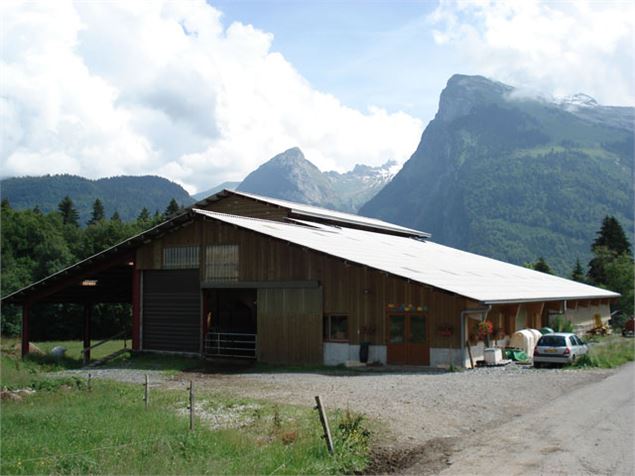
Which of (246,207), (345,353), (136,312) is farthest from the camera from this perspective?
(246,207)

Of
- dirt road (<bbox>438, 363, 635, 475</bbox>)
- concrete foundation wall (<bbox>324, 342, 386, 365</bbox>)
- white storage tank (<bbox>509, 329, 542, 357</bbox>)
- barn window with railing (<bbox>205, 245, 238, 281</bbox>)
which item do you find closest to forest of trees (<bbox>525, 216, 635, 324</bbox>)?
A: white storage tank (<bbox>509, 329, 542, 357</bbox>)

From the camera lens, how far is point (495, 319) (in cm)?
2831

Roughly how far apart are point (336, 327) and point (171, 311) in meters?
9.06

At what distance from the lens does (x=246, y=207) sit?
4256 cm

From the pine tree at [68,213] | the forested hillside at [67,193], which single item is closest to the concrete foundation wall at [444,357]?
the pine tree at [68,213]

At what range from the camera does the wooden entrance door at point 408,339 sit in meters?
24.7

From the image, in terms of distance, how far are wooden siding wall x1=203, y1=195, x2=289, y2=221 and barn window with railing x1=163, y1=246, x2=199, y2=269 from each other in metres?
9.92

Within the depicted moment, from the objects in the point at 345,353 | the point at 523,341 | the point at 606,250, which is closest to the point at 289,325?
the point at 345,353

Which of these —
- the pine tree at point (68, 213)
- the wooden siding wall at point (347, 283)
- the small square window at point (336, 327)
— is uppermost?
the pine tree at point (68, 213)

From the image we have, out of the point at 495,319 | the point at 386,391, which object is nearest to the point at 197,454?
the point at 386,391

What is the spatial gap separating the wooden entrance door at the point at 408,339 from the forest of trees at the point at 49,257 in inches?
Result: 1737

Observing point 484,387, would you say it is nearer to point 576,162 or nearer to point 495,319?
point 495,319

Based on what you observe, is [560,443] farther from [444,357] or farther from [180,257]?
[180,257]

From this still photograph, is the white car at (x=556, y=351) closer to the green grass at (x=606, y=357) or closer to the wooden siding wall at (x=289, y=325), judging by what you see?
the green grass at (x=606, y=357)
